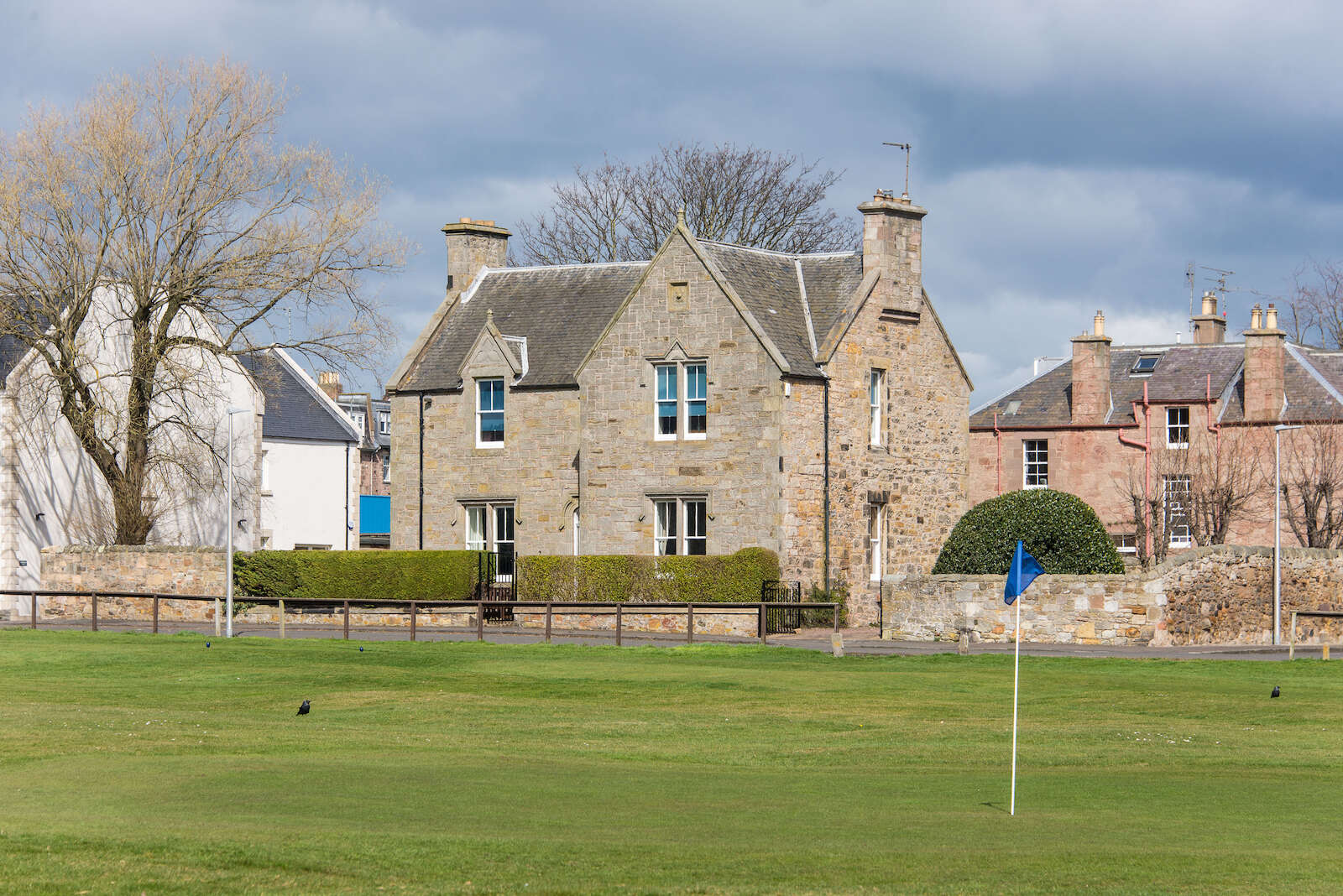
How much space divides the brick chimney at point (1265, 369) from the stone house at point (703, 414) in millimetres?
12216

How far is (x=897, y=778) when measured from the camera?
54.3 feet

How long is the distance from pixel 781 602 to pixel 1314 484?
829 inches

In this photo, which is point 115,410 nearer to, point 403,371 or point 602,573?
point 403,371

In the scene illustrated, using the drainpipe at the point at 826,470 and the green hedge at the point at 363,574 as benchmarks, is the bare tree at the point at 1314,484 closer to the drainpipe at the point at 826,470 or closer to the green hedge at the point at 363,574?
the drainpipe at the point at 826,470

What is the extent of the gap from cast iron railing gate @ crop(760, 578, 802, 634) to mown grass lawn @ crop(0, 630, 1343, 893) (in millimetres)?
7529

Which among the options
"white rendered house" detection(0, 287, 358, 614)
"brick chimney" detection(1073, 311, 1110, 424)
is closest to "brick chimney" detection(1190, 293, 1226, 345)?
"brick chimney" detection(1073, 311, 1110, 424)

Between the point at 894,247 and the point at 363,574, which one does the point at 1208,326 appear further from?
the point at 363,574

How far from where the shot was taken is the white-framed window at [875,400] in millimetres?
42094

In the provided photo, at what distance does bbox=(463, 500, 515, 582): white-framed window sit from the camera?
4422cm

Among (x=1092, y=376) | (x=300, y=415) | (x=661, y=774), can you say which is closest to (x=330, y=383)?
(x=300, y=415)

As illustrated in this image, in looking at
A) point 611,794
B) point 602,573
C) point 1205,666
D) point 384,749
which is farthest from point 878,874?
point 602,573

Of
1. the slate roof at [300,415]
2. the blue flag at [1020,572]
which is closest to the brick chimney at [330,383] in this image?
the slate roof at [300,415]

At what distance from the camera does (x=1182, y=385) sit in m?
54.9

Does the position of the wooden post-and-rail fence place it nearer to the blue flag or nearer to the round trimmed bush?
the round trimmed bush
